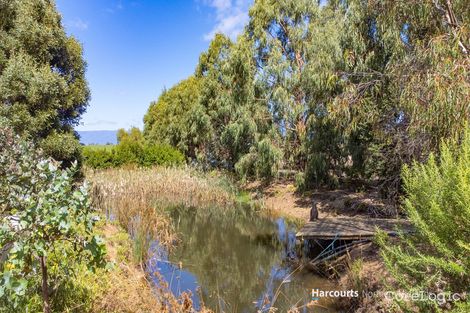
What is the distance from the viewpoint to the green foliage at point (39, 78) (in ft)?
23.5

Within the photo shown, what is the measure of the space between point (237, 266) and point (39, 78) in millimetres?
5728

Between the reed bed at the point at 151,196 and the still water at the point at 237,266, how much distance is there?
439mm

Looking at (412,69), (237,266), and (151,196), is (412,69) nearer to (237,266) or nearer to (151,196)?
(237,266)

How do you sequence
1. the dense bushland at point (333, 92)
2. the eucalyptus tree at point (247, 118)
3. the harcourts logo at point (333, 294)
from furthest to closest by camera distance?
1. the eucalyptus tree at point (247, 118)
2. the dense bushland at point (333, 92)
3. the harcourts logo at point (333, 294)

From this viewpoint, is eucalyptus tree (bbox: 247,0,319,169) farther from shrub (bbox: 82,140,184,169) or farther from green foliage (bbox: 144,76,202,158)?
shrub (bbox: 82,140,184,169)

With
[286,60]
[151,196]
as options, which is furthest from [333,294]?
[286,60]

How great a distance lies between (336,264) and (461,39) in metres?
4.05

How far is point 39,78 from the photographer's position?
734 centimetres

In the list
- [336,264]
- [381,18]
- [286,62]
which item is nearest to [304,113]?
[286,62]

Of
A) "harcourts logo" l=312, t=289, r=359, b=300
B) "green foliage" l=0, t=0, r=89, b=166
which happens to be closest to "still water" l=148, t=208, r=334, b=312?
"harcourts logo" l=312, t=289, r=359, b=300

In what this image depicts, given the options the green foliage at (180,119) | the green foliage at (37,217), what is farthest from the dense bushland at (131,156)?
the green foliage at (37,217)

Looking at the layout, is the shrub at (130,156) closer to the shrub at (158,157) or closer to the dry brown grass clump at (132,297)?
the shrub at (158,157)

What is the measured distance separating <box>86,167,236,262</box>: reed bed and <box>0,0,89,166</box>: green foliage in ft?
5.17

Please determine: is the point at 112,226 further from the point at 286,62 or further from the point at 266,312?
the point at 286,62
